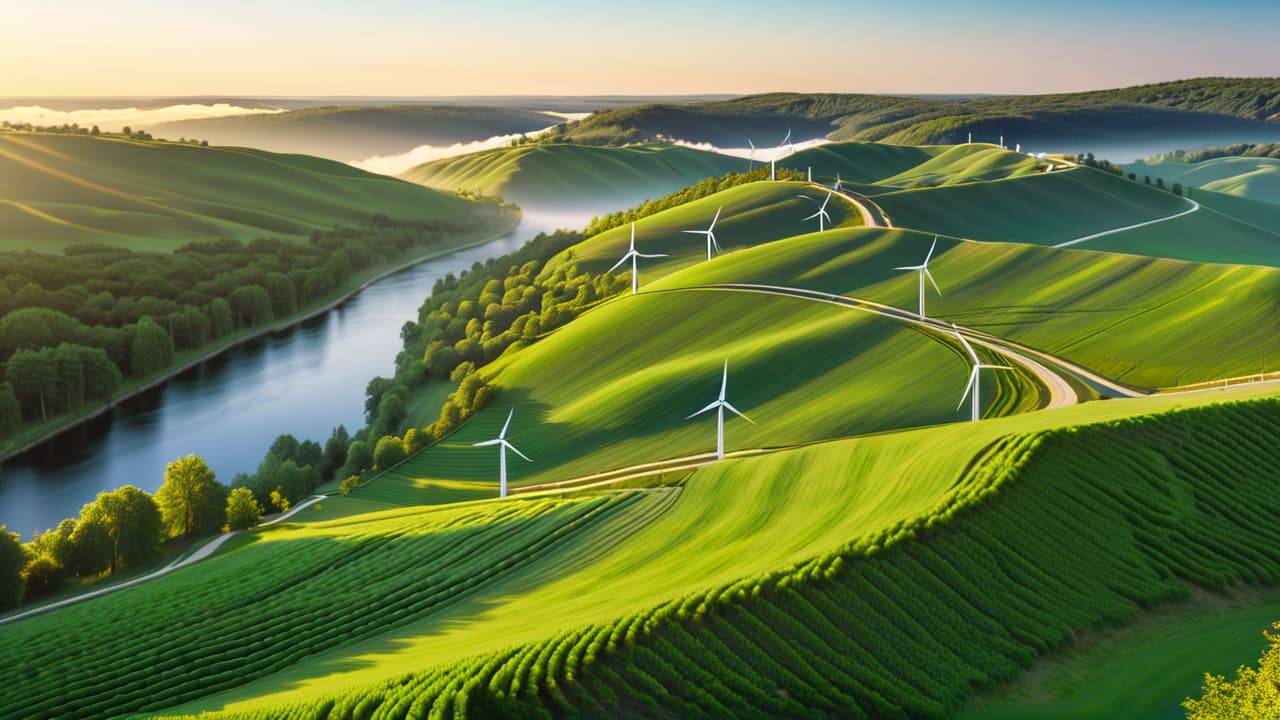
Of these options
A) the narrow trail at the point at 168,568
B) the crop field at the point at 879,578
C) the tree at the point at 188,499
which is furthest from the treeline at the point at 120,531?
the crop field at the point at 879,578

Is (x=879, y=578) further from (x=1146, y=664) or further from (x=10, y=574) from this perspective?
(x=10, y=574)

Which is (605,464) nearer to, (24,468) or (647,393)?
(647,393)

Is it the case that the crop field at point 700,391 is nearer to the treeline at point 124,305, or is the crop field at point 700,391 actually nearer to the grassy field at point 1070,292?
the grassy field at point 1070,292

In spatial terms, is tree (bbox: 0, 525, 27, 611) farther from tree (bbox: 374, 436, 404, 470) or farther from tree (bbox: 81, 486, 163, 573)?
tree (bbox: 374, 436, 404, 470)

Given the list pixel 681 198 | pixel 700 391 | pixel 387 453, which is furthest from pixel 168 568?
pixel 681 198

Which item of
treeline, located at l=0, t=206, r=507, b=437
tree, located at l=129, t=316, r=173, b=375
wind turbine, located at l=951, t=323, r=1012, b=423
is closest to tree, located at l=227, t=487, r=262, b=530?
treeline, located at l=0, t=206, r=507, b=437

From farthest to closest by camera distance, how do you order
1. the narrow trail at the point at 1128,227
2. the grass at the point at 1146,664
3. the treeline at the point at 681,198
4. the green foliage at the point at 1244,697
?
the treeline at the point at 681,198 → the narrow trail at the point at 1128,227 → the grass at the point at 1146,664 → the green foliage at the point at 1244,697

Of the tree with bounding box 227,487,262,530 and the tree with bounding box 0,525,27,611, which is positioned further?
the tree with bounding box 227,487,262,530
